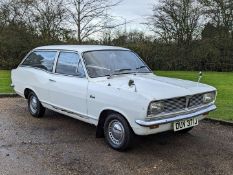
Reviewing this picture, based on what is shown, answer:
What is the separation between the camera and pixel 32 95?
27.0 ft

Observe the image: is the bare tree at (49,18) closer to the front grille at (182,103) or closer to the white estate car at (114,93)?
the white estate car at (114,93)

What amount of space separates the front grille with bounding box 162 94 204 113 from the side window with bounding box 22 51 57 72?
2.87 m

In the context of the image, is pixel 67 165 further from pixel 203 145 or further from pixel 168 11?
pixel 168 11

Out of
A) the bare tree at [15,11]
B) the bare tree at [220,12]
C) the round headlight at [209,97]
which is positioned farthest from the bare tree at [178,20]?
the round headlight at [209,97]

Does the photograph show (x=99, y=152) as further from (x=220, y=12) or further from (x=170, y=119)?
(x=220, y=12)

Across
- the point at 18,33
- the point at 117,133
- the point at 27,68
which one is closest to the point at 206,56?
the point at 18,33

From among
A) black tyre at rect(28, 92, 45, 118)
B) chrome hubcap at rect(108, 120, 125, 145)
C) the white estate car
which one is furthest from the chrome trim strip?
black tyre at rect(28, 92, 45, 118)

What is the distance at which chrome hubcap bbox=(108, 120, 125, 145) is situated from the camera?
5.82 metres

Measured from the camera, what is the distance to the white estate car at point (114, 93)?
18.0 ft

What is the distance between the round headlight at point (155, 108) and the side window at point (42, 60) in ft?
9.34

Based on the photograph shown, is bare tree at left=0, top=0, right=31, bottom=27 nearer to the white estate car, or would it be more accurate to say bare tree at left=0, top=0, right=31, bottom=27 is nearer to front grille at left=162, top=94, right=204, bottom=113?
the white estate car

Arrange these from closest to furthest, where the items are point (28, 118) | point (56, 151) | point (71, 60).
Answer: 1. point (56, 151)
2. point (71, 60)
3. point (28, 118)

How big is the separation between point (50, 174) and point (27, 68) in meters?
3.91

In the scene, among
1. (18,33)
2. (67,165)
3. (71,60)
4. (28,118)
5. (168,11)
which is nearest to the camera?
(67,165)
